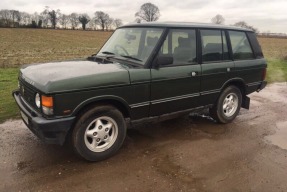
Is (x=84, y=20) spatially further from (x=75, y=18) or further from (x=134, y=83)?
(x=134, y=83)

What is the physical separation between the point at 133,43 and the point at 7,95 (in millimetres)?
4070

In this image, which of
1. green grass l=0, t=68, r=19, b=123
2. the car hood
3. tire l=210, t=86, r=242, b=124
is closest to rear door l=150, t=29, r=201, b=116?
the car hood

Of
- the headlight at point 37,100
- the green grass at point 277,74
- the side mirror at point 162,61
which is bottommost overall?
the green grass at point 277,74

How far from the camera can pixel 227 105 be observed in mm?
5973

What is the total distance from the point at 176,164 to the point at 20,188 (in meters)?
2.06

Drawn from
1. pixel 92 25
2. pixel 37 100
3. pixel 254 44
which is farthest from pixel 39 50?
pixel 92 25

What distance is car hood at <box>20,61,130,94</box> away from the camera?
11.9ft

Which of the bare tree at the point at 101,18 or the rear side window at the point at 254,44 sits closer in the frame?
the rear side window at the point at 254,44

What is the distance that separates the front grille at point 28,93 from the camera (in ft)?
13.1

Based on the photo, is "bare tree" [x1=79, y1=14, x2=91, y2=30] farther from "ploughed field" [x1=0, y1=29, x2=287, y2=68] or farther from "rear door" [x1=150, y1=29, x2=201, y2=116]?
"rear door" [x1=150, y1=29, x2=201, y2=116]

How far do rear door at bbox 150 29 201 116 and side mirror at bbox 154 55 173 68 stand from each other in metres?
0.10

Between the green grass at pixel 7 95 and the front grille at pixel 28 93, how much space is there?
5.02 ft

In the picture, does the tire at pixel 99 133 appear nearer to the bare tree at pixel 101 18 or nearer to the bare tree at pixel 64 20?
the bare tree at pixel 64 20

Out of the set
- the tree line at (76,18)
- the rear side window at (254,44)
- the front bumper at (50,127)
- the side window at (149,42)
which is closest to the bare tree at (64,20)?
the tree line at (76,18)
